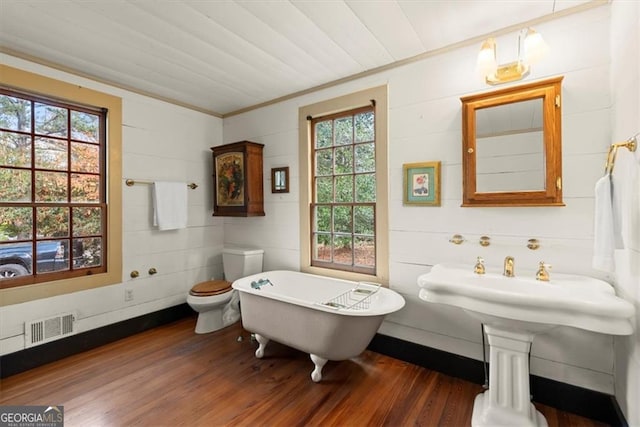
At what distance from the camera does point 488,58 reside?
5.69 feet

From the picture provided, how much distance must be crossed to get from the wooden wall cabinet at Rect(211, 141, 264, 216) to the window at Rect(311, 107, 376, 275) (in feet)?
2.20

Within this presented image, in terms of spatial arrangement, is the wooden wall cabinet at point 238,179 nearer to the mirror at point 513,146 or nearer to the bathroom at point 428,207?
the bathroom at point 428,207

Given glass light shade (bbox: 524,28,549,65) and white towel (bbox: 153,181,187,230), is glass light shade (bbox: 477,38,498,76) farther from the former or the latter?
white towel (bbox: 153,181,187,230)

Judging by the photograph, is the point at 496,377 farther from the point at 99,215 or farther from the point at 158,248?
the point at 99,215

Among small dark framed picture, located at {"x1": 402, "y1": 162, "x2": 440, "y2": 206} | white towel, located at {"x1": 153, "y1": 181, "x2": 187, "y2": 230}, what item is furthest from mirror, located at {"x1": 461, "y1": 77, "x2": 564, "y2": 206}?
white towel, located at {"x1": 153, "y1": 181, "x2": 187, "y2": 230}

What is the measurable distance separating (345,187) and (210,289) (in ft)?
5.34

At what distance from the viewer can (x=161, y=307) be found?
2.97 metres

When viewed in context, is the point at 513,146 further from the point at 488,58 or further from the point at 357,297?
the point at 357,297

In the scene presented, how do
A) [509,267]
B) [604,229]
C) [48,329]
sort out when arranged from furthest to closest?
[48,329] → [509,267] → [604,229]

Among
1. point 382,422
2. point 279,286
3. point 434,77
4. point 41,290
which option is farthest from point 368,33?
point 41,290

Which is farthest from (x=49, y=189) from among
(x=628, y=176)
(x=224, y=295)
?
(x=628, y=176)

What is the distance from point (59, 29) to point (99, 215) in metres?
1.46

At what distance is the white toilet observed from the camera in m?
2.69

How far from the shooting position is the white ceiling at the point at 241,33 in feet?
5.34
